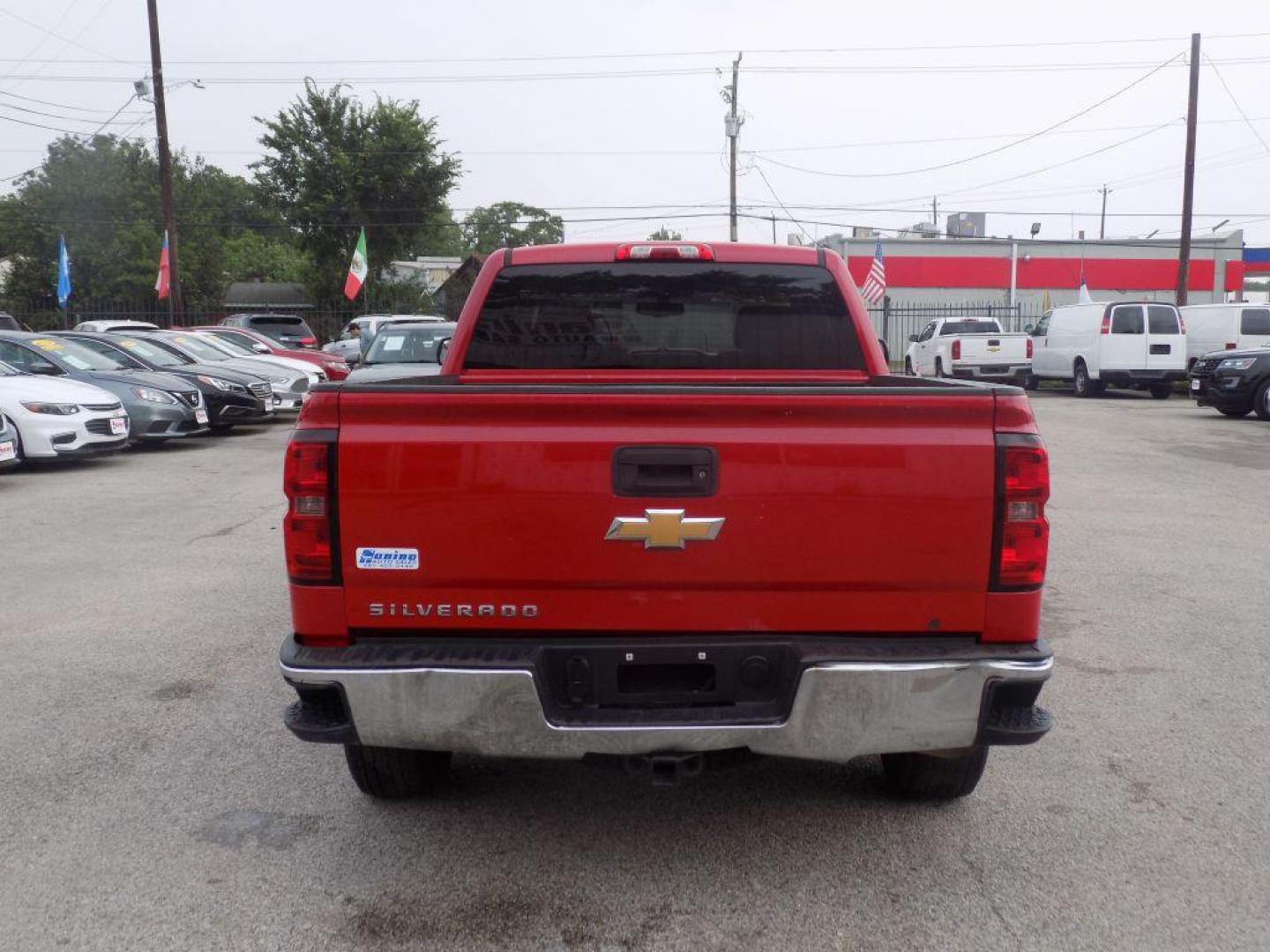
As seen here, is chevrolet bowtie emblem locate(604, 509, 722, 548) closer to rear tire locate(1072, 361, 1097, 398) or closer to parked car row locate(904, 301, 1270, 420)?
parked car row locate(904, 301, 1270, 420)

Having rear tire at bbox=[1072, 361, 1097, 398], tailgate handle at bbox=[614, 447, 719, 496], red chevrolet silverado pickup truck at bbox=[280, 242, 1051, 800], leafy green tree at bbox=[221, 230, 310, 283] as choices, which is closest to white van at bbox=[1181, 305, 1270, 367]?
rear tire at bbox=[1072, 361, 1097, 398]

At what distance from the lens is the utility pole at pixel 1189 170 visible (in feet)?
98.7

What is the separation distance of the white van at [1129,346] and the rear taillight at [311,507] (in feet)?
78.0

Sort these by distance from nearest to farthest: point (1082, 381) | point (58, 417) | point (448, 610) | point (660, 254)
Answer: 1. point (448, 610)
2. point (660, 254)
3. point (58, 417)
4. point (1082, 381)

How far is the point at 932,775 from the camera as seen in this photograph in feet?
12.8

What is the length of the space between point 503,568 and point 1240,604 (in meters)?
5.46

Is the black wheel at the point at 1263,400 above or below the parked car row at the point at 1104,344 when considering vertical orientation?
below

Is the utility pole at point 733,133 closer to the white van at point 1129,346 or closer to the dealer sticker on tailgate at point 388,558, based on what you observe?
the white van at point 1129,346

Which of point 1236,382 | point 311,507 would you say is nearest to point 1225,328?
point 1236,382

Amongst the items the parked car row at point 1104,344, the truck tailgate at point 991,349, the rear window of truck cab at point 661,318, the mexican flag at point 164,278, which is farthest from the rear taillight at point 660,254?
the mexican flag at point 164,278

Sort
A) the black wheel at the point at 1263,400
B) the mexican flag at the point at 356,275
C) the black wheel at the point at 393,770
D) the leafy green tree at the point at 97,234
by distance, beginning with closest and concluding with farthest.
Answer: the black wheel at the point at 393,770, the black wheel at the point at 1263,400, the mexican flag at the point at 356,275, the leafy green tree at the point at 97,234

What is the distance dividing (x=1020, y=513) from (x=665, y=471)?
97cm

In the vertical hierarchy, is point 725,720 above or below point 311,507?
below

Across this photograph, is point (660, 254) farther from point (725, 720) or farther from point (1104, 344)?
point (1104, 344)
